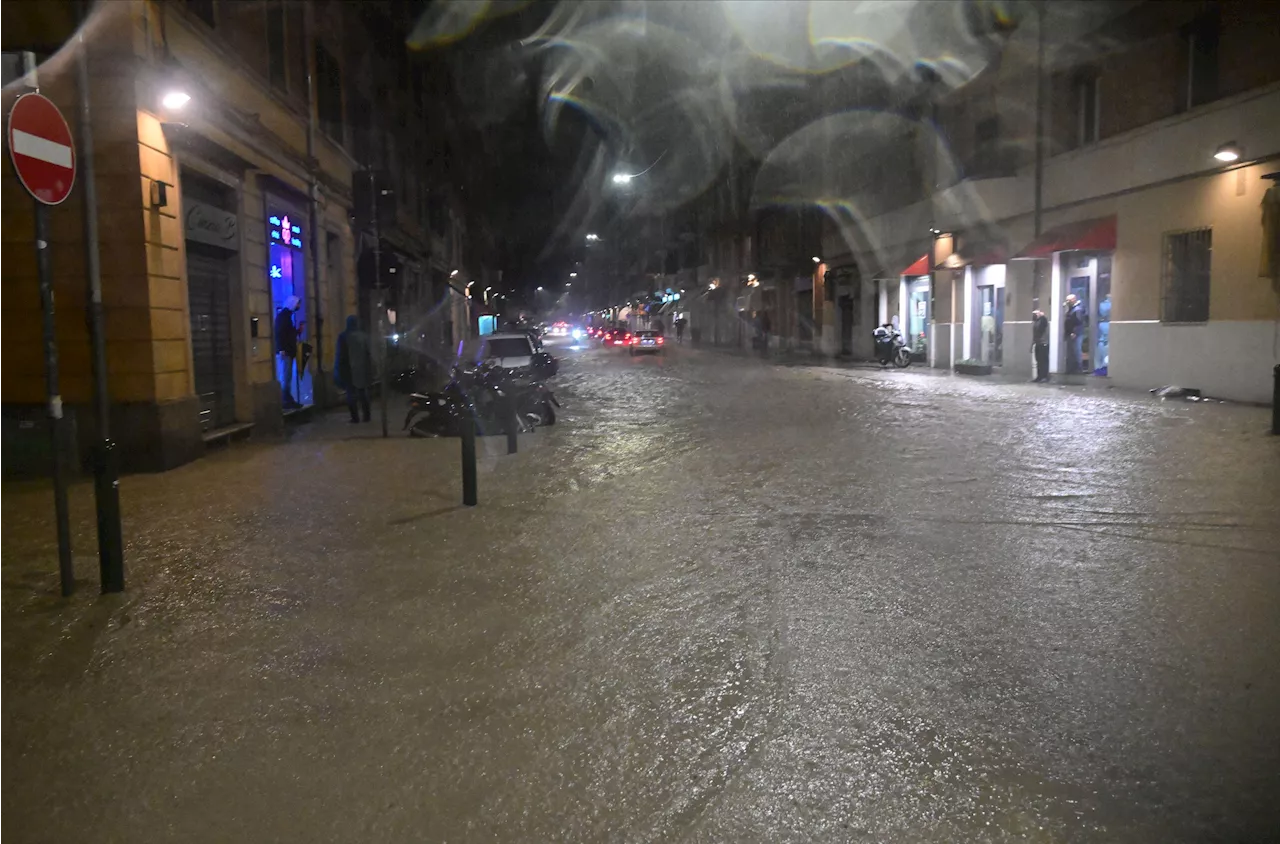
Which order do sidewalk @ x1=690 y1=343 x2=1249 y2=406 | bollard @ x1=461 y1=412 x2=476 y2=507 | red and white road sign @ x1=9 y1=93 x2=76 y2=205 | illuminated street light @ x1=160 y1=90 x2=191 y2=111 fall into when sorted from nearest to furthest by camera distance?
red and white road sign @ x1=9 y1=93 x2=76 y2=205 < bollard @ x1=461 y1=412 x2=476 y2=507 < illuminated street light @ x1=160 y1=90 x2=191 y2=111 < sidewalk @ x1=690 y1=343 x2=1249 y2=406

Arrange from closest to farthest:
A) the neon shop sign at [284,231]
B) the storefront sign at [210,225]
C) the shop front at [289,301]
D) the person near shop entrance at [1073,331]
Answer: the storefront sign at [210,225], the neon shop sign at [284,231], the shop front at [289,301], the person near shop entrance at [1073,331]

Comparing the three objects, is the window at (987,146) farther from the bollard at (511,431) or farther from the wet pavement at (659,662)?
the bollard at (511,431)

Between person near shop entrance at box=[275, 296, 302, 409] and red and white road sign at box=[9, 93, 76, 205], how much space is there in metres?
11.4

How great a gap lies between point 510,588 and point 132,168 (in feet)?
25.4

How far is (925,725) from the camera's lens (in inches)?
170

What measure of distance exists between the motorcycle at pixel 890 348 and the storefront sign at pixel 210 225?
22.2 m

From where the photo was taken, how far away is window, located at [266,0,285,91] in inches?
670

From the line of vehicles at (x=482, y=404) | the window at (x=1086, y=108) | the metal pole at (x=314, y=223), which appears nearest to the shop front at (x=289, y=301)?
the metal pole at (x=314, y=223)

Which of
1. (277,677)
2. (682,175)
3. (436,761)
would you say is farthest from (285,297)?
(682,175)

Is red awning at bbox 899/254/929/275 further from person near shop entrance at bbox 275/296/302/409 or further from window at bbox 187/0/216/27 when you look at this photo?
window at bbox 187/0/216/27

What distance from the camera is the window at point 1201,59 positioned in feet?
61.0

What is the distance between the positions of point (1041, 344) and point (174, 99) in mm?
18614

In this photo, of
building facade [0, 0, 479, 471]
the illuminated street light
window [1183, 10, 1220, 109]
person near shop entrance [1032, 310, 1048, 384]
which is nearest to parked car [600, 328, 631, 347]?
person near shop entrance [1032, 310, 1048, 384]

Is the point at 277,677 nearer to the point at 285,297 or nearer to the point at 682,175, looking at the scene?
the point at 285,297
